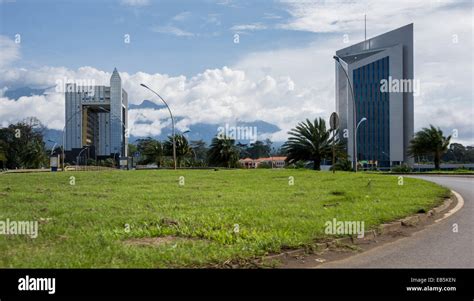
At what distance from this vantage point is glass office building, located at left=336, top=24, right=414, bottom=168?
7900 cm

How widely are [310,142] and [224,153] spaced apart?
63.0 feet

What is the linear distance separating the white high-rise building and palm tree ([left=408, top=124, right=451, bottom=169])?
3322cm

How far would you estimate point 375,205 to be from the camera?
470 inches

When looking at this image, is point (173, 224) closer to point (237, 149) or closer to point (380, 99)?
point (237, 149)

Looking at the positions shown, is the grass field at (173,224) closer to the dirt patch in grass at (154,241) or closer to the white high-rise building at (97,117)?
the dirt patch in grass at (154,241)

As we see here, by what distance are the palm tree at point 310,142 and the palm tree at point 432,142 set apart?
17414 millimetres

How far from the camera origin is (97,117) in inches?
3260

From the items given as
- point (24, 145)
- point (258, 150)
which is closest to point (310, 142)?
point (24, 145)

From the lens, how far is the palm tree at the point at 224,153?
190ft

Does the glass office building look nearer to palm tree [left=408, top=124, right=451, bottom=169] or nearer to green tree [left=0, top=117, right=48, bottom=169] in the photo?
palm tree [left=408, top=124, right=451, bottom=169]

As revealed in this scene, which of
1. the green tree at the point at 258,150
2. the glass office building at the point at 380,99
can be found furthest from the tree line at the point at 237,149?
the green tree at the point at 258,150
